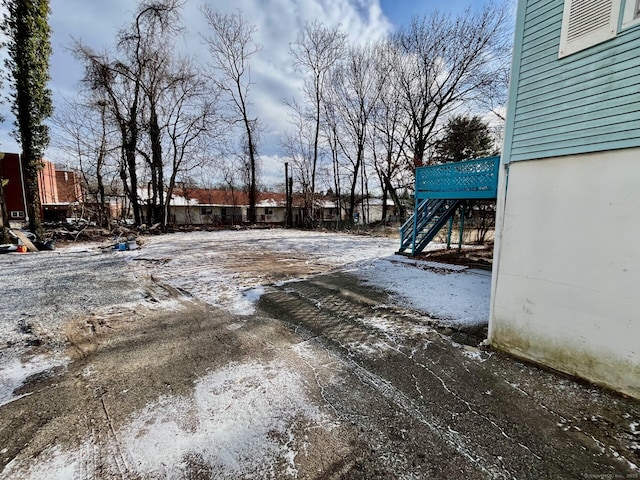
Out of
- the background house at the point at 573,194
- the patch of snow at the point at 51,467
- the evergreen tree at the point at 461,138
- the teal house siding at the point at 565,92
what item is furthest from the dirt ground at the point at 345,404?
the evergreen tree at the point at 461,138

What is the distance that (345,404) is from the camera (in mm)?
1996

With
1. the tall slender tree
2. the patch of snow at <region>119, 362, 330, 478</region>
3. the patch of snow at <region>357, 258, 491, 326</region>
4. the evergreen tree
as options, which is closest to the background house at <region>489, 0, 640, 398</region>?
the patch of snow at <region>357, 258, 491, 326</region>

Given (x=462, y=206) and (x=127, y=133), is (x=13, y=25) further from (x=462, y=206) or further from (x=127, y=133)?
(x=462, y=206)

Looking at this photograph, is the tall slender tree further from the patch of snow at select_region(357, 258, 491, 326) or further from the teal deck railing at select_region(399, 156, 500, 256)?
the teal deck railing at select_region(399, 156, 500, 256)

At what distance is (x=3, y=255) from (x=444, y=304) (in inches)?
425

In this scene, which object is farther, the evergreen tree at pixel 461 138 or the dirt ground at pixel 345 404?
the evergreen tree at pixel 461 138

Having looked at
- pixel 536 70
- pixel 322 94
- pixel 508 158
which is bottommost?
pixel 508 158

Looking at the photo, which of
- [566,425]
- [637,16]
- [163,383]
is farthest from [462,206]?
[163,383]

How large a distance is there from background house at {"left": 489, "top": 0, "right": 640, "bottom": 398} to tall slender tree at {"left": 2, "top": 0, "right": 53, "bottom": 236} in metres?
12.5

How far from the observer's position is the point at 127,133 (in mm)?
15000

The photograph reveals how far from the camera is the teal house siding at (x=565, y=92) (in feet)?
6.38

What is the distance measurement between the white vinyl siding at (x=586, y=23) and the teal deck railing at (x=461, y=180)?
12.6 feet

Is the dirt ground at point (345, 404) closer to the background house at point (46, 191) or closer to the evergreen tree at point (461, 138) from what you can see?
the background house at point (46, 191)

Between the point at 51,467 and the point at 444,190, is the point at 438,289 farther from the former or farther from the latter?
the point at 51,467
